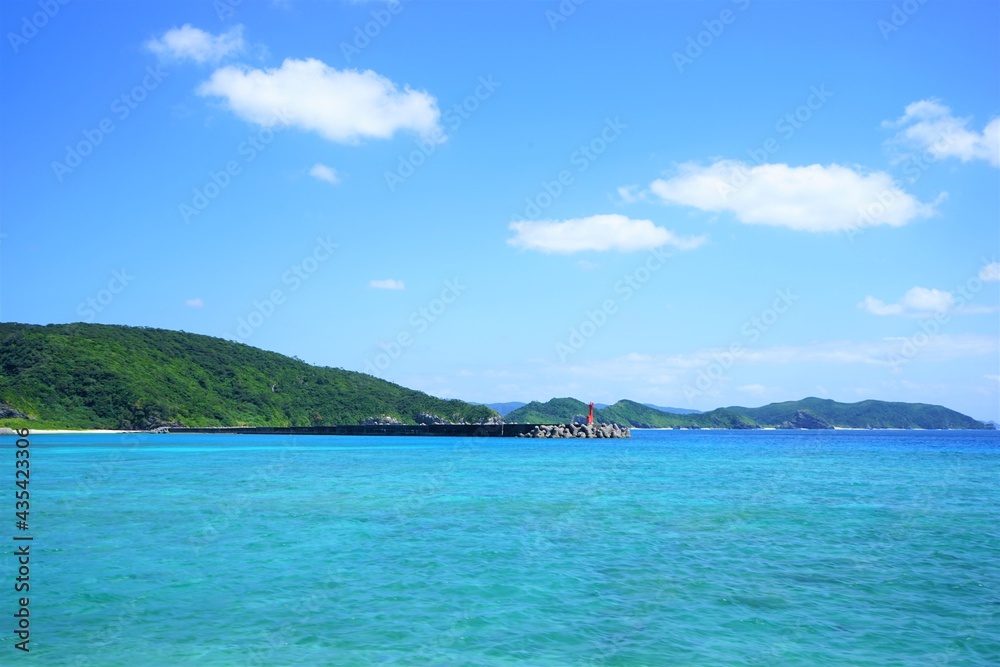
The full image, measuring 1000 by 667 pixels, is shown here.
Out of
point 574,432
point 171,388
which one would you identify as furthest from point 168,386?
point 574,432

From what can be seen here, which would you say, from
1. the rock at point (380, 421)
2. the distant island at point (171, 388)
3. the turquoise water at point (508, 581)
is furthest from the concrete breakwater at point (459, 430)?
the turquoise water at point (508, 581)

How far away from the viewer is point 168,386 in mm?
141375

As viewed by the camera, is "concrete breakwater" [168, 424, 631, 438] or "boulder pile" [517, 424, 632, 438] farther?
"concrete breakwater" [168, 424, 631, 438]

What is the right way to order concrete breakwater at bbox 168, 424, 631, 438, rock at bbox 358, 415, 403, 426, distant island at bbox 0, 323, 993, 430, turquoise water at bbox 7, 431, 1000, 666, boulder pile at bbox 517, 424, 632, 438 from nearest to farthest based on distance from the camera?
turquoise water at bbox 7, 431, 1000, 666 → distant island at bbox 0, 323, 993, 430 → boulder pile at bbox 517, 424, 632, 438 → concrete breakwater at bbox 168, 424, 631, 438 → rock at bbox 358, 415, 403, 426

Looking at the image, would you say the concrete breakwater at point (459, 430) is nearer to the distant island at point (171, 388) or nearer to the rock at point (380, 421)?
the distant island at point (171, 388)

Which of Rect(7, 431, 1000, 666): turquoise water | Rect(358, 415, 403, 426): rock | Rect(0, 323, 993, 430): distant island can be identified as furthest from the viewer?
Rect(358, 415, 403, 426): rock

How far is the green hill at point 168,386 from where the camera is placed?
12069 centimetres

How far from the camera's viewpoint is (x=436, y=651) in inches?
380

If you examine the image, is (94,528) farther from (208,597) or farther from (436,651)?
(436,651)

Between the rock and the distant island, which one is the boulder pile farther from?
the rock

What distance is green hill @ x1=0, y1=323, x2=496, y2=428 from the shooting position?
12069 centimetres

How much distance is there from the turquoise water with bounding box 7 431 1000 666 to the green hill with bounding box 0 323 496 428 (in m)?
109

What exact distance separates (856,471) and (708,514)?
93.8 feet

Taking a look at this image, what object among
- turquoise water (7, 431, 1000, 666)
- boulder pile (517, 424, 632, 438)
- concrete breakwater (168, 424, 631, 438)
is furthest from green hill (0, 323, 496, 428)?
turquoise water (7, 431, 1000, 666)
